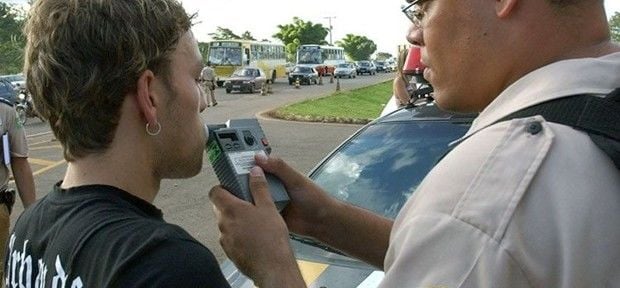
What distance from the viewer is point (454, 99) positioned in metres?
1.38

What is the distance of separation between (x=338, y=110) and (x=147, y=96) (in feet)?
69.1

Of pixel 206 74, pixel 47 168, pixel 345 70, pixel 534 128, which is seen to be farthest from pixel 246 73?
pixel 534 128

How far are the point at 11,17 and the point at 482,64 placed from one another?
55.1 metres

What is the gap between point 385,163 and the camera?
3.96 m

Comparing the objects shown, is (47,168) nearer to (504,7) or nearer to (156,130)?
(156,130)

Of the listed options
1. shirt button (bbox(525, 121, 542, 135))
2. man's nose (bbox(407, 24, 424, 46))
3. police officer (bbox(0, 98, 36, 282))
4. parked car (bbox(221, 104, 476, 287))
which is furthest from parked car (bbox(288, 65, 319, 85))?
shirt button (bbox(525, 121, 542, 135))

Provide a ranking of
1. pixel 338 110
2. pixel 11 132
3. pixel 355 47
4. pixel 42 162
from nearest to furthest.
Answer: pixel 11 132 < pixel 42 162 < pixel 338 110 < pixel 355 47

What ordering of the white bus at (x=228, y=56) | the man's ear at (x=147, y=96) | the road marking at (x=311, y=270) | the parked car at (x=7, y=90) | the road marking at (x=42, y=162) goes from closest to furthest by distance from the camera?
the man's ear at (x=147, y=96) < the road marking at (x=311, y=270) < the road marking at (x=42, y=162) < the parked car at (x=7, y=90) < the white bus at (x=228, y=56)

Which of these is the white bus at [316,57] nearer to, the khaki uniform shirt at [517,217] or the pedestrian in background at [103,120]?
the pedestrian in background at [103,120]

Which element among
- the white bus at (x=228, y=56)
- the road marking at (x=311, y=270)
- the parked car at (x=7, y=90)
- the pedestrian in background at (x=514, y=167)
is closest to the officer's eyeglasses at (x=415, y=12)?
the pedestrian in background at (x=514, y=167)

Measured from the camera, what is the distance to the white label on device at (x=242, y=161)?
5.32 ft

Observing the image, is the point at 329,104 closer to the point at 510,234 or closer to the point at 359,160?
the point at 359,160

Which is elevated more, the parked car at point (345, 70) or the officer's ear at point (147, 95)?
the officer's ear at point (147, 95)

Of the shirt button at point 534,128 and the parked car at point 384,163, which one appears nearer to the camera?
the shirt button at point 534,128
